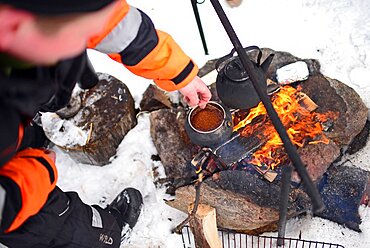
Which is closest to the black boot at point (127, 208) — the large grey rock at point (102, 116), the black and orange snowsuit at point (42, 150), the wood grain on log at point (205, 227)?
the black and orange snowsuit at point (42, 150)

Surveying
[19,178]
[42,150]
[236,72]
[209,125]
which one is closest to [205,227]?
[209,125]

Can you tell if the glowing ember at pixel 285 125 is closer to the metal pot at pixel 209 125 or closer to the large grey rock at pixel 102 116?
the metal pot at pixel 209 125

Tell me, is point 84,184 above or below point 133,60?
below

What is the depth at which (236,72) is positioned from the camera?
257 cm

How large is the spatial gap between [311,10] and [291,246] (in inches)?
76.4

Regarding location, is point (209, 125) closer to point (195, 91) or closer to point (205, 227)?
point (195, 91)

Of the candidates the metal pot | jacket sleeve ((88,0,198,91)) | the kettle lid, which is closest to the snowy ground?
the metal pot

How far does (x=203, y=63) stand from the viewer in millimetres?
3656

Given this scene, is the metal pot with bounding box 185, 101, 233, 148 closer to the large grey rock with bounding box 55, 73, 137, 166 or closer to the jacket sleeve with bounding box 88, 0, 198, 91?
the jacket sleeve with bounding box 88, 0, 198, 91

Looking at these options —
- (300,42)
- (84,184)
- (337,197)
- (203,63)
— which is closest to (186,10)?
(203,63)

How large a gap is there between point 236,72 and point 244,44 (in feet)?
3.85

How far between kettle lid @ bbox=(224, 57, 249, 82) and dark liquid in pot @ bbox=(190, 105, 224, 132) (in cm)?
26

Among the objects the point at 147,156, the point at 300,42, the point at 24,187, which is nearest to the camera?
the point at 24,187

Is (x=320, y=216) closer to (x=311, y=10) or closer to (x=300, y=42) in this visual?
(x=300, y=42)
